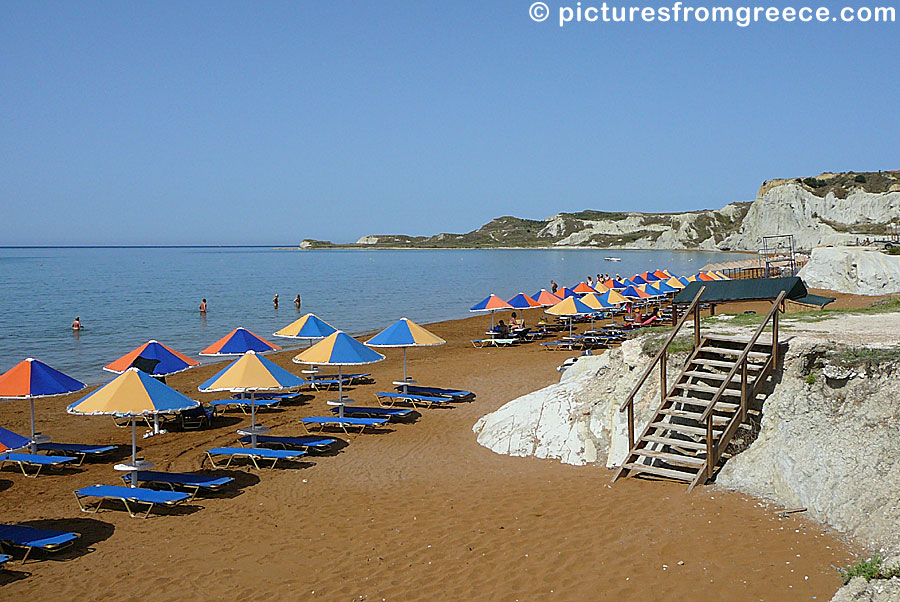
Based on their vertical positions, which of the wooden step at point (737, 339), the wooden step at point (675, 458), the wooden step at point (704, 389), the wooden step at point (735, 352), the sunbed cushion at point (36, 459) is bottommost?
the sunbed cushion at point (36, 459)

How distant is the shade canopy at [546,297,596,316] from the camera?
26.5 metres

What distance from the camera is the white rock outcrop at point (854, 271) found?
37031mm

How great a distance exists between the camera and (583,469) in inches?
465

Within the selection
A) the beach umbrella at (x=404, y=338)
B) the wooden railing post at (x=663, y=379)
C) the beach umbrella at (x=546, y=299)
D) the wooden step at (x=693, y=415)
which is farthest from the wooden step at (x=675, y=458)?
the beach umbrella at (x=546, y=299)

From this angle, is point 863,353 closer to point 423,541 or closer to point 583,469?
point 583,469

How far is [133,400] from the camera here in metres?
11.2

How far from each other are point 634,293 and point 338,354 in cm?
2105

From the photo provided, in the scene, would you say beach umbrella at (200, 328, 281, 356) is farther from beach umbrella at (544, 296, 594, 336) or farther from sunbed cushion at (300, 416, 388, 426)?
beach umbrella at (544, 296, 594, 336)

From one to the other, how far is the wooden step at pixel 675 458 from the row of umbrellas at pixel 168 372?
253 inches

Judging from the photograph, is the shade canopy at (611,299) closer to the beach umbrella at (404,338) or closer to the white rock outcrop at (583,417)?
the beach umbrella at (404,338)

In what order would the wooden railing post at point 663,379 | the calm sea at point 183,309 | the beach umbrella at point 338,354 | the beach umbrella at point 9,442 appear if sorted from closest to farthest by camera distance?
the beach umbrella at point 9,442
the wooden railing post at point 663,379
the beach umbrella at point 338,354
the calm sea at point 183,309

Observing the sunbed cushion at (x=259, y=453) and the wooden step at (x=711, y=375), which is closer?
the wooden step at (x=711, y=375)

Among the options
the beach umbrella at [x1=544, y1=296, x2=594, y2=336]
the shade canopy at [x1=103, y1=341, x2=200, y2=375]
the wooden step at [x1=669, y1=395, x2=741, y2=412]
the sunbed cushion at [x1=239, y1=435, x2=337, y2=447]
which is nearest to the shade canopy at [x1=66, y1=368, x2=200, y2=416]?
the sunbed cushion at [x1=239, y1=435, x2=337, y2=447]

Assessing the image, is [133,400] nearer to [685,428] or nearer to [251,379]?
[251,379]
